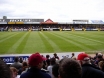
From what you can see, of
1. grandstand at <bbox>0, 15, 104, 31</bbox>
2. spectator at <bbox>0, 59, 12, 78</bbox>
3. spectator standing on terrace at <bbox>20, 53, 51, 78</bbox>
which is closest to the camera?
spectator at <bbox>0, 59, 12, 78</bbox>

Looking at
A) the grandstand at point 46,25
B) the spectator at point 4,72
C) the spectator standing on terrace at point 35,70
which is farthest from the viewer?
the grandstand at point 46,25

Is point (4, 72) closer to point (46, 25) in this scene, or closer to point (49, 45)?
point (49, 45)

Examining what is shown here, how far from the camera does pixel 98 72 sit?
13.2 feet

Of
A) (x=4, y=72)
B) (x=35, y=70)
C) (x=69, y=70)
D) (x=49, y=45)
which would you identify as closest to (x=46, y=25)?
(x=49, y=45)

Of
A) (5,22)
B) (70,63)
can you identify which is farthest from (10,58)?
(5,22)

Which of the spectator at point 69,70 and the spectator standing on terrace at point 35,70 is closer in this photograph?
the spectator at point 69,70

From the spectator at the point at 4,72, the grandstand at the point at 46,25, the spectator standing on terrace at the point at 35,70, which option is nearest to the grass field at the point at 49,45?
the spectator standing on terrace at the point at 35,70

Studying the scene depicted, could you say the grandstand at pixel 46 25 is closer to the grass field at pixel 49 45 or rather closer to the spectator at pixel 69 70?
the grass field at pixel 49 45

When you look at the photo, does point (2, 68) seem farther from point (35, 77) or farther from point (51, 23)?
point (51, 23)

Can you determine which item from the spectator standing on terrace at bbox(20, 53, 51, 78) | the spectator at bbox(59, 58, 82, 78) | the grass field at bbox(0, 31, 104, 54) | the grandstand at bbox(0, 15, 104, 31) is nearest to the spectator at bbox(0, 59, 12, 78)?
the spectator at bbox(59, 58, 82, 78)

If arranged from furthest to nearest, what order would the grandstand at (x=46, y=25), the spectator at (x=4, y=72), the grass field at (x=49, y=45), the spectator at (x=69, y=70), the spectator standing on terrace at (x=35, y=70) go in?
the grandstand at (x=46, y=25) → the grass field at (x=49, y=45) → the spectator standing on terrace at (x=35, y=70) → the spectator at (x=69, y=70) → the spectator at (x=4, y=72)

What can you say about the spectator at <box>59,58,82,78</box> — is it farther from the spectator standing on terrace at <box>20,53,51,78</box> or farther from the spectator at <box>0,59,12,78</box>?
the spectator standing on terrace at <box>20,53,51,78</box>

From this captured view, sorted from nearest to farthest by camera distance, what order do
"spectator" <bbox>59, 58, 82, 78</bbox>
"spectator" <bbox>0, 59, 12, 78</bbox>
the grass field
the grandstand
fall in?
"spectator" <bbox>0, 59, 12, 78</bbox> → "spectator" <bbox>59, 58, 82, 78</bbox> → the grass field → the grandstand

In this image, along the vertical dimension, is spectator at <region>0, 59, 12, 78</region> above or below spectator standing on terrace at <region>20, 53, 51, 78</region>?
above
